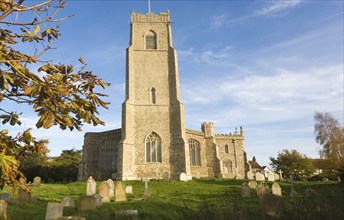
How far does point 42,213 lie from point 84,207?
4.38ft

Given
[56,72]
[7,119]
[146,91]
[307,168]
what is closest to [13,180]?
[7,119]

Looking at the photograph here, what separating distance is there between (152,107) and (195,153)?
25.0 ft

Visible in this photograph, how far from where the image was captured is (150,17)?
105ft

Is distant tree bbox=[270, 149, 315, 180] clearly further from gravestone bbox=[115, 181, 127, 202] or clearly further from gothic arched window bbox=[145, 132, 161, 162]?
gravestone bbox=[115, 181, 127, 202]

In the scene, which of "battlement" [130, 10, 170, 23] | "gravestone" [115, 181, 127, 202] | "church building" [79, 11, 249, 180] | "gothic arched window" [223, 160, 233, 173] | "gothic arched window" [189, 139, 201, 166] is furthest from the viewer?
"gothic arched window" [223, 160, 233, 173]

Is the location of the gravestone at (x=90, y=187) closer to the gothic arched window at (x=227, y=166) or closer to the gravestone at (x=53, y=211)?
the gravestone at (x=53, y=211)

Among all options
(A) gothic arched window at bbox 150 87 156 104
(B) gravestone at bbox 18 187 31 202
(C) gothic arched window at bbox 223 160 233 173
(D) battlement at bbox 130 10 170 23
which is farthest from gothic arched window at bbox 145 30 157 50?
(B) gravestone at bbox 18 187 31 202

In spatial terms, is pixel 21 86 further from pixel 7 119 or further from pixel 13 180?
pixel 13 180

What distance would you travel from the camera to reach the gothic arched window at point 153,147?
26.7m

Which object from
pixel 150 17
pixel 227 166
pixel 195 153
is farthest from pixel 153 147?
pixel 150 17

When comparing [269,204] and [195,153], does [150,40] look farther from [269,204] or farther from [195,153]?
[269,204]

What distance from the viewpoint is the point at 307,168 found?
36906mm

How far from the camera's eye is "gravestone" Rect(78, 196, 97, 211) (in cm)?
995

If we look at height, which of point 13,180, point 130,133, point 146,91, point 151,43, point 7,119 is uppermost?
point 151,43
